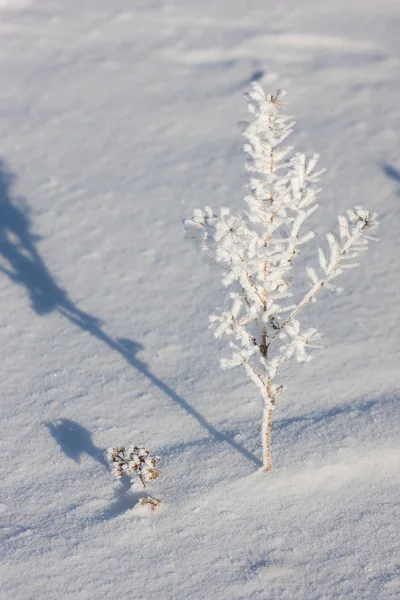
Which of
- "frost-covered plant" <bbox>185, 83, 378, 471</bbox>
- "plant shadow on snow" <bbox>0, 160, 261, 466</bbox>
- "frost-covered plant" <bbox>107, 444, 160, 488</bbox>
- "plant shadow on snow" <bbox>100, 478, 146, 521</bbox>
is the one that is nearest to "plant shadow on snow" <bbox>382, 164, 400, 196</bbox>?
"plant shadow on snow" <bbox>0, 160, 261, 466</bbox>

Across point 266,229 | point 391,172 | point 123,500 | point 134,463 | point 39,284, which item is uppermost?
point 266,229

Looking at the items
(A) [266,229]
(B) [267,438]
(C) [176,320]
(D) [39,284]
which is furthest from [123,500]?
(D) [39,284]

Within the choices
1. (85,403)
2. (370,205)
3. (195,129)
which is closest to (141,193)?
(195,129)

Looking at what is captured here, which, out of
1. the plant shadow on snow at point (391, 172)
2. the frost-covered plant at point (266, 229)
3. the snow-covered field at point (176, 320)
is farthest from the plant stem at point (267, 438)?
the plant shadow on snow at point (391, 172)

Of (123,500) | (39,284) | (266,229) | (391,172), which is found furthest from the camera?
(391,172)

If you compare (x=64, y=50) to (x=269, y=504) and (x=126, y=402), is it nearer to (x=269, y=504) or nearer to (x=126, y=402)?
(x=126, y=402)

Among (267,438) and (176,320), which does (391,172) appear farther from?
(267,438)

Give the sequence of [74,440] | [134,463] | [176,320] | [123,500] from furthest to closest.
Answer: [176,320]
[74,440]
[123,500]
[134,463]

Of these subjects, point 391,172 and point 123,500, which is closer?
→ point 123,500
